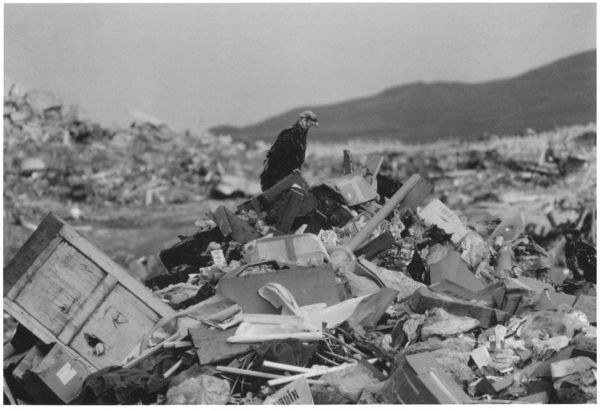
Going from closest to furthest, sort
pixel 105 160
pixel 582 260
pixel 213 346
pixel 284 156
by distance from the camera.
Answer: pixel 213 346
pixel 582 260
pixel 284 156
pixel 105 160

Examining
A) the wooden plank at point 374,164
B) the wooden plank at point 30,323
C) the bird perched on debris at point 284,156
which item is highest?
the bird perched on debris at point 284,156

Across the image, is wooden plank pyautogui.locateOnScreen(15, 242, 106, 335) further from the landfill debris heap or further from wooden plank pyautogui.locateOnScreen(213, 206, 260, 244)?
wooden plank pyautogui.locateOnScreen(213, 206, 260, 244)

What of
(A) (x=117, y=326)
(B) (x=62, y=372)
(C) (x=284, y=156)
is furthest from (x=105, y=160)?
(B) (x=62, y=372)

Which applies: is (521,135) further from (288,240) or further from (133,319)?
(133,319)

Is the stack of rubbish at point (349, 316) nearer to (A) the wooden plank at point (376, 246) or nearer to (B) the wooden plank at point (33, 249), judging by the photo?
(A) the wooden plank at point (376, 246)

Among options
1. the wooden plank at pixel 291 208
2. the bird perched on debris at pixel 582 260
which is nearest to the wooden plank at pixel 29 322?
the wooden plank at pixel 291 208

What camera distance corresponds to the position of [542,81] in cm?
1638

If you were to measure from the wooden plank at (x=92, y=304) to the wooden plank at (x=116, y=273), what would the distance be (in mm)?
55

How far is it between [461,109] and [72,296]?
1320 cm

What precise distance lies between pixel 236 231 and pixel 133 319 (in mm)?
1357

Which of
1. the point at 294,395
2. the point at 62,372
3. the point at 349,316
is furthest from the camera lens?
the point at 349,316

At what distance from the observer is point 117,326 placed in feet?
17.1

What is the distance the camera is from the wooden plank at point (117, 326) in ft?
17.1

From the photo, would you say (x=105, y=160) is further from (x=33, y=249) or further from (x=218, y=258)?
(x=33, y=249)
